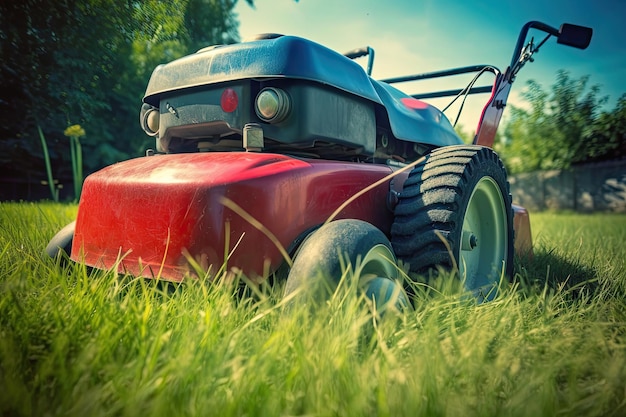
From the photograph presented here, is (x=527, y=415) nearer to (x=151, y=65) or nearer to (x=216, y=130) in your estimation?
(x=216, y=130)

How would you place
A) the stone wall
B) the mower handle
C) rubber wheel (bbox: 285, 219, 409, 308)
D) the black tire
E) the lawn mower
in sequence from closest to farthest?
rubber wheel (bbox: 285, 219, 409, 308) < the lawn mower < the black tire < the mower handle < the stone wall

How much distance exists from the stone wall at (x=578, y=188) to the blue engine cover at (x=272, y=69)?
14.4 m

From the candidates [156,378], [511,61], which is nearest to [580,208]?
[511,61]

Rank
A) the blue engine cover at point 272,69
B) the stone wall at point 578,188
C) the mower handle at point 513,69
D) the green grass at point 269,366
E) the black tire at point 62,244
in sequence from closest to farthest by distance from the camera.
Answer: the green grass at point 269,366
the blue engine cover at point 272,69
the black tire at point 62,244
the mower handle at point 513,69
the stone wall at point 578,188

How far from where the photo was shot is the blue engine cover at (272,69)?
1411 millimetres

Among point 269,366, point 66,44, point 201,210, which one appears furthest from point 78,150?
point 269,366

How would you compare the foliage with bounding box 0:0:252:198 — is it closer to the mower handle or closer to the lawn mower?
the lawn mower

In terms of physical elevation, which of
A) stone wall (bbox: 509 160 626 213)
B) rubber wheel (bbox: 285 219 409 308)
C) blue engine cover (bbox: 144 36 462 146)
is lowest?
stone wall (bbox: 509 160 626 213)

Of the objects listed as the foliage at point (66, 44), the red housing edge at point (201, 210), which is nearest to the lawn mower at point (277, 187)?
the red housing edge at point (201, 210)

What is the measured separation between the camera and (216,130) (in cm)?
160

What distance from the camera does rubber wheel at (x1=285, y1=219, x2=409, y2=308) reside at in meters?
1.04

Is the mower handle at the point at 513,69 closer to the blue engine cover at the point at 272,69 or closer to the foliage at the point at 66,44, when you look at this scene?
the blue engine cover at the point at 272,69

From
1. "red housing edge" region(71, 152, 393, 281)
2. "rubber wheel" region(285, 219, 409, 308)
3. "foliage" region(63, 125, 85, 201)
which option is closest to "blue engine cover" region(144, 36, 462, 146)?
"red housing edge" region(71, 152, 393, 281)

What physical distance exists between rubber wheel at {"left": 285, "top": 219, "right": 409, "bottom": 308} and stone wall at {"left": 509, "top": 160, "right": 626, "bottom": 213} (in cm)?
1483
